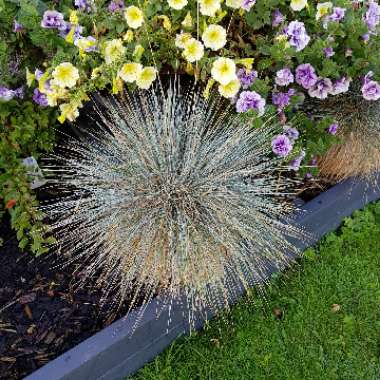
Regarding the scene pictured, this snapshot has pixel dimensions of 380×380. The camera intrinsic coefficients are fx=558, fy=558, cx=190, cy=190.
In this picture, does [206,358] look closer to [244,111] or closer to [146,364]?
[146,364]

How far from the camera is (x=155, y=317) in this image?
2461 mm

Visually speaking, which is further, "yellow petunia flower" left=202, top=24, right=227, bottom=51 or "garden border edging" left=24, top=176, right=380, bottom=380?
"yellow petunia flower" left=202, top=24, right=227, bottom=51

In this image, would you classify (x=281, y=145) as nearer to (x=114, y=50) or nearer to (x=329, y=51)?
(x=329, y=51)

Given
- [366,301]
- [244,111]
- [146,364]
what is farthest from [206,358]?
[244,111]

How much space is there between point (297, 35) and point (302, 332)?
1.44 m

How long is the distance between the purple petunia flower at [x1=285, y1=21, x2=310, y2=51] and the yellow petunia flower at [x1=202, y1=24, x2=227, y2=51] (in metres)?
0.34

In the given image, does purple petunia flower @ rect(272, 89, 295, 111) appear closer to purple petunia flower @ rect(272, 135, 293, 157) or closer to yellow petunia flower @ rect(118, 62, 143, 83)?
purple petunia flower @ rect(272, 135, 293, 157)

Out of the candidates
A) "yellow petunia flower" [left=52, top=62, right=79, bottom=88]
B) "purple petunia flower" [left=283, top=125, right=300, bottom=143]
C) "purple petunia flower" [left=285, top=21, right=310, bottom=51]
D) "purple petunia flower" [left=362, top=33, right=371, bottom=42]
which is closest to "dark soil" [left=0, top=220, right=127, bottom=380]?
"yellow petunia flower" [left=52, top=62, right=79, bottom=88]

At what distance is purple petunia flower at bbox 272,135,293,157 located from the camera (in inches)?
102

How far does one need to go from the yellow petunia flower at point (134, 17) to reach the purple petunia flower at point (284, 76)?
0.67 metres

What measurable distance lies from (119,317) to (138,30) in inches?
52.1

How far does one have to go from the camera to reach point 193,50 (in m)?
2.40

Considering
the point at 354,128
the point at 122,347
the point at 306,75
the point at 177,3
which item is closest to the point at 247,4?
the point at 177,3

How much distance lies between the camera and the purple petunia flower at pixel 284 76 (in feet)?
8.43
